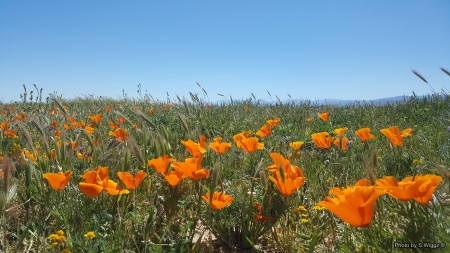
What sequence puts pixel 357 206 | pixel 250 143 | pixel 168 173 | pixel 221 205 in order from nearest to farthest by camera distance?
pixel 357 206 → pixel 221 205 → pixel 168 173 → pixel 250 143

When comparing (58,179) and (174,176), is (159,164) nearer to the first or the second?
(174,176)

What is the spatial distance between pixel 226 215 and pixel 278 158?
464mm

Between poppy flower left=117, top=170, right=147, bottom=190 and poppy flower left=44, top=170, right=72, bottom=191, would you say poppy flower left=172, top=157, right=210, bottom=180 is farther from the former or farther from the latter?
poppy flower left=44, top=170, right=72, bottom=191

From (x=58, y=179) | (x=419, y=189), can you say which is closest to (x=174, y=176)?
(x=58, y=179)

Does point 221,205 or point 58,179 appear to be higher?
point 58,179

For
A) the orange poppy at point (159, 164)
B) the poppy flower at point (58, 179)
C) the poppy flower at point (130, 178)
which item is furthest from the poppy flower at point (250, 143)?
the poppy flower at point (58, 179)

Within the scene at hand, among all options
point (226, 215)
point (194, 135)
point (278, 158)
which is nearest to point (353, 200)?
point (278, 158)

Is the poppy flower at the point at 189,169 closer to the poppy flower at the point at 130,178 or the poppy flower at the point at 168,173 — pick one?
the poppy flower at the point at 168,173

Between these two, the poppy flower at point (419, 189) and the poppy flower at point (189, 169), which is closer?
the poppy flower at point (419, 189)

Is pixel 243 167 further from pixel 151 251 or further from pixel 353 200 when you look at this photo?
pixel 353 200

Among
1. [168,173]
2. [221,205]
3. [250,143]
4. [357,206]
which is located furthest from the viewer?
[250,143]

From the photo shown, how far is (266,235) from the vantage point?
180cm

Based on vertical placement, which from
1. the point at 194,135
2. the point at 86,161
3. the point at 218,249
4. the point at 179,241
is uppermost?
the point at 194,135

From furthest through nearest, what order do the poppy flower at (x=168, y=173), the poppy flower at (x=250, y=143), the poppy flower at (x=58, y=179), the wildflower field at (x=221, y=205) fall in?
1. the poppy flower at (x=250, y=143)
2. the poppy flower at (x=168, y=173)
3. the poppy flower at (x=58, y=179)
4. the wildflower field at (x=221, y=205)
